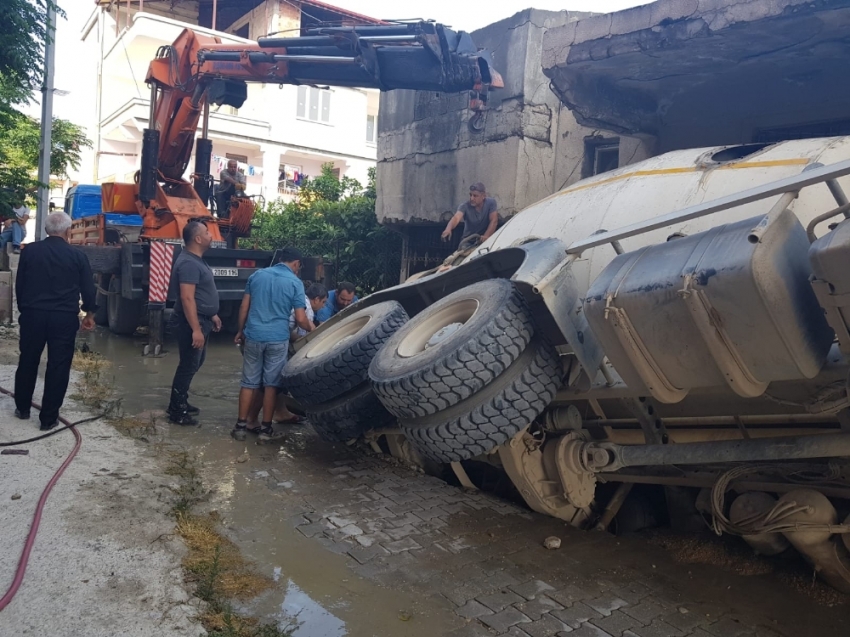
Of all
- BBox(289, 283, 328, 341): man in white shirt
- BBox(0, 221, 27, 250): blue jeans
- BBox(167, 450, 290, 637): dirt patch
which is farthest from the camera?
BBox(0, 221, 27, 250): blue jeans

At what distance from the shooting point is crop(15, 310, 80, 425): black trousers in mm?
5098

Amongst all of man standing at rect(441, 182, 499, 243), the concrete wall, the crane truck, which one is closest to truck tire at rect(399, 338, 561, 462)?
man standing at rect(441, 182, 499, 243)

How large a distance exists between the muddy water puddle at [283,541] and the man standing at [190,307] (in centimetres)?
27

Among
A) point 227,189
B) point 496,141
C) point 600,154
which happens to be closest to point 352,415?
point 496,141

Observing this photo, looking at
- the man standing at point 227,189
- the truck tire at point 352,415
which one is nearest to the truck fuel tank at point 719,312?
the truck tire at point 352,415

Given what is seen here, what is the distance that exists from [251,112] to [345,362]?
85.6 feet

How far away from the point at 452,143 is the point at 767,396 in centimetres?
811

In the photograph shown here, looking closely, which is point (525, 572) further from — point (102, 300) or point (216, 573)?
point (102, 300)

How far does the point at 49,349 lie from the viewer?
16.9 feet

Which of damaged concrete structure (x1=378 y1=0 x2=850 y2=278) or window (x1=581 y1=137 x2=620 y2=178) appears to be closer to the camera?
damaged concrete structure (x1=378 y1=0 x2=850 y2=278)

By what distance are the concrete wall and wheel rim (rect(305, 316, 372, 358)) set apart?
4.70 meters

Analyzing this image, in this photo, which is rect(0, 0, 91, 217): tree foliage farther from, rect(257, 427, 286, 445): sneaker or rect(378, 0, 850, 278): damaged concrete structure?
rect(378, 0, 850, 278): damaged concrete structure

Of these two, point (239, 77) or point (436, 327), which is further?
point (239, 77)

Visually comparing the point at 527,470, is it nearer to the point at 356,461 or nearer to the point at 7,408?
the point at 356,461
